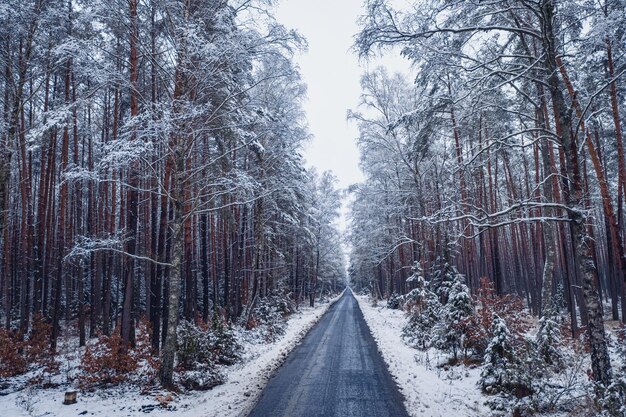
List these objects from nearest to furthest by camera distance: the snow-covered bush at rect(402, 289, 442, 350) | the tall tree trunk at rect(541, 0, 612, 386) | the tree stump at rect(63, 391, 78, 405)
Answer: the tall tree trunk at rect(541, 0, 612, 386) → the tree stump at rect(63, 391, 78, 405) → the snow-covered bush at rect(402, 289, 442, 350)

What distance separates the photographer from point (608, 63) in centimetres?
1244

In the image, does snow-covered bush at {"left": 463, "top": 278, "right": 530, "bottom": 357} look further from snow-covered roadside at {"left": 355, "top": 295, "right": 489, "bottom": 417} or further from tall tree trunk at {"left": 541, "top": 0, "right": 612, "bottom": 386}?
tall tree trunk at {"left": 541, "top": 0, "right": 612, "bottom": 386}

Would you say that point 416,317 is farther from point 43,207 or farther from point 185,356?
point 43,207

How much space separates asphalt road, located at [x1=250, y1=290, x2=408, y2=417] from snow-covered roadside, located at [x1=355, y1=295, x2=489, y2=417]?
0.29 metres

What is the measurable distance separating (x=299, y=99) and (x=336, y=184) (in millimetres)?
20180

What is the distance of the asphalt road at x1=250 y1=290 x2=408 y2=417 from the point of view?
7.01 metres

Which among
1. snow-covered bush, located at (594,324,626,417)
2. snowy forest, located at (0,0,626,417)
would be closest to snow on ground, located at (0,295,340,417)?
snowy forest, located at (0,0,626,417)

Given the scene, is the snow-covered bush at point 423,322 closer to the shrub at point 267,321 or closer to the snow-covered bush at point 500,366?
the snow-covered bush at point 500,366

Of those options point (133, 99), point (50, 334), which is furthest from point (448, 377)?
point (50, 334)

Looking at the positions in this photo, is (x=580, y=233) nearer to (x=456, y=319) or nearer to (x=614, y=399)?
(x=614, y=399)

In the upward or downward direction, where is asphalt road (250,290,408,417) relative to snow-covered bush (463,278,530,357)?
downward

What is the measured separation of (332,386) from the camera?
340 inches

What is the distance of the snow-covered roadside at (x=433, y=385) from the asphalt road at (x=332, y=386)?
295 mm

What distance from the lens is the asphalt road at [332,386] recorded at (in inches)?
276
